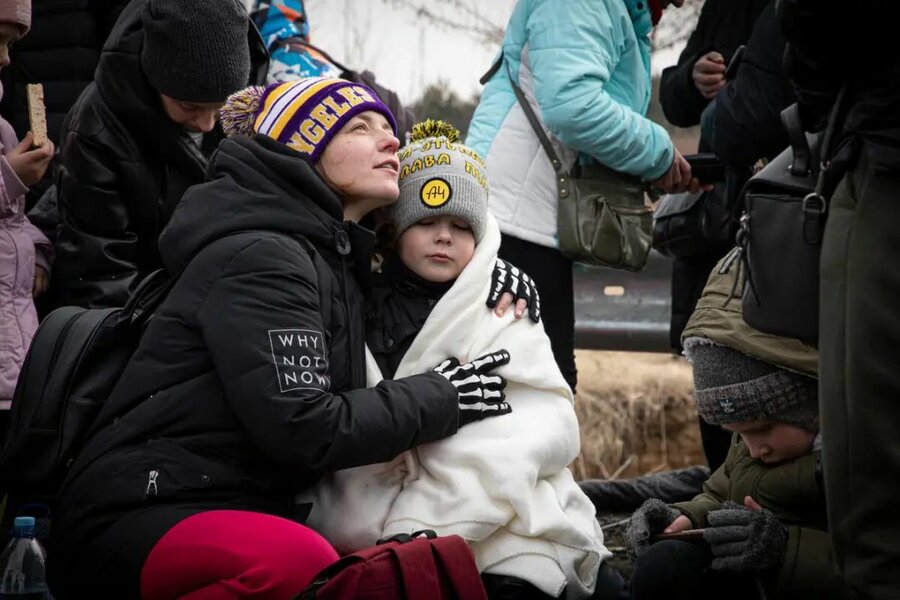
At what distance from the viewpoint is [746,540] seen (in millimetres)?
2957

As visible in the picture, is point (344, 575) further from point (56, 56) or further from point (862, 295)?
point (56, 56)

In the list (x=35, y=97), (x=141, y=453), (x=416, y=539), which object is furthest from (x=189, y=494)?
(x=35, y=97)

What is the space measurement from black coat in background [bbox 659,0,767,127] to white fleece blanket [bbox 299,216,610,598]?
168 cm

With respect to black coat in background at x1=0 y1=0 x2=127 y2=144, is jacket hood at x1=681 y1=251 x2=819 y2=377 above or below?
below

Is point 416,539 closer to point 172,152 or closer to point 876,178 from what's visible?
point 876,178

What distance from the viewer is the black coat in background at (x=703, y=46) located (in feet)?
13.9

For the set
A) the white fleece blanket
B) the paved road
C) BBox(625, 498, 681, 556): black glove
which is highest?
the white fleece blanket

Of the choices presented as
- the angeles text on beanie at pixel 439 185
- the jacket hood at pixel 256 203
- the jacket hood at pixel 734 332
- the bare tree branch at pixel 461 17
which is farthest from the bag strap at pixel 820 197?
the bare tree branch at pixel 461 17

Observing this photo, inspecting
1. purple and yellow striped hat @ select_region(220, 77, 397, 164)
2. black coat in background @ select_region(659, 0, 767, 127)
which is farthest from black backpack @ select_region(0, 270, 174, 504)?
black coat in background @ select_region(659, 0, 767, 127)

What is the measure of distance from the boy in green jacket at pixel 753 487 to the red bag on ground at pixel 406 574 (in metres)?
0.76

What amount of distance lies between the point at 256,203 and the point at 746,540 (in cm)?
139

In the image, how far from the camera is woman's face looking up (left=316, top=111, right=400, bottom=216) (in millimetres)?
2955

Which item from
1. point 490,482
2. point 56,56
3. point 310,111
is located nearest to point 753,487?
point 490,482

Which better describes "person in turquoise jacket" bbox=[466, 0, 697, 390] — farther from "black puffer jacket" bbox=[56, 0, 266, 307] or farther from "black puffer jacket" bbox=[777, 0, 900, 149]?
"black puffer jacket" bbox=[777, 0, 900, 149]
